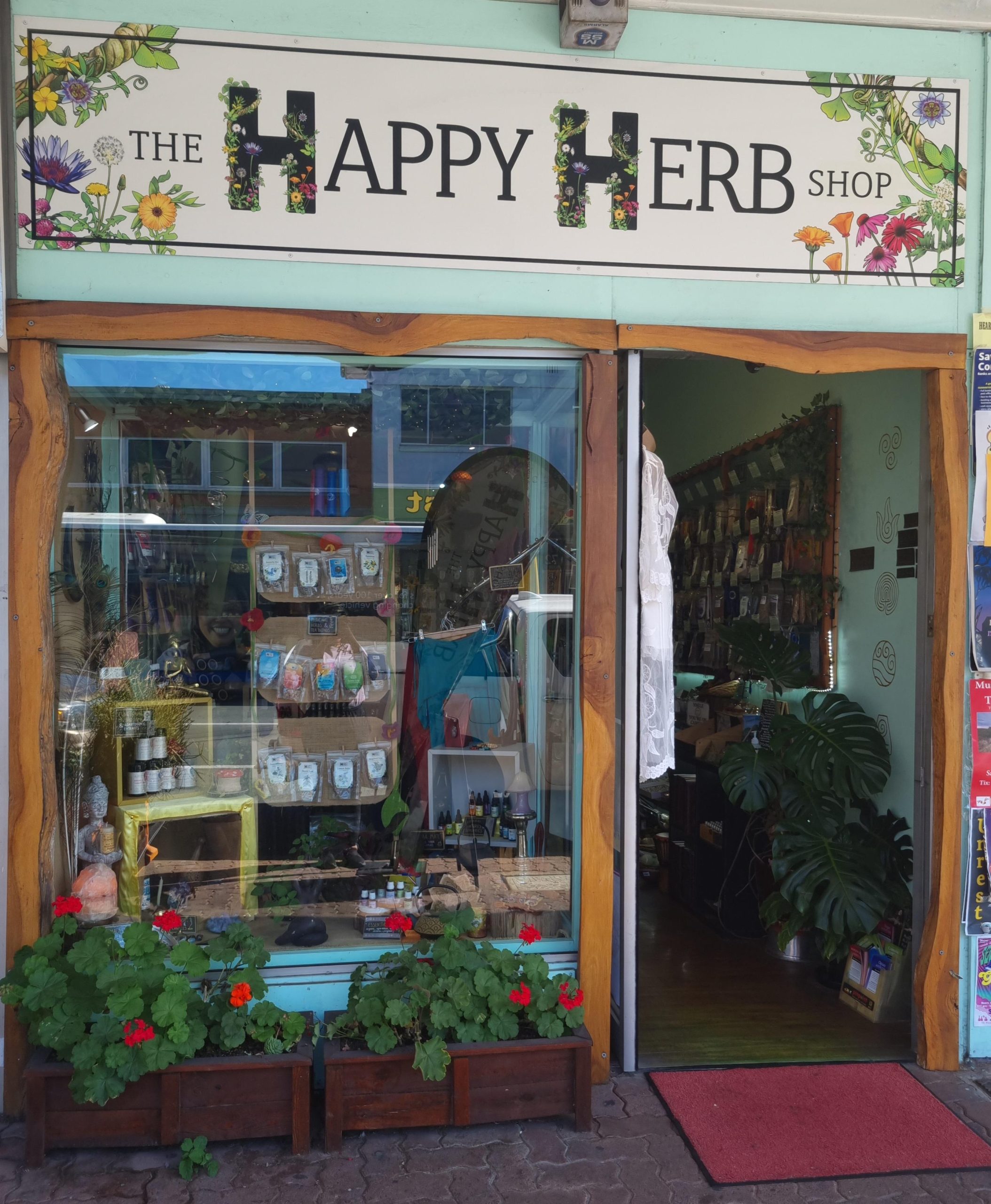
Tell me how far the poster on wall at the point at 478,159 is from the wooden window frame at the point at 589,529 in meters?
0.24

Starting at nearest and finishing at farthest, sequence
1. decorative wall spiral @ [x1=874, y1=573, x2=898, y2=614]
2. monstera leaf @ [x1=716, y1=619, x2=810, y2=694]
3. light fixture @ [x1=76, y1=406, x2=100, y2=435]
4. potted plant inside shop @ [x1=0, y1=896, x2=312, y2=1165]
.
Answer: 1. potted plant inside shop @ [x1=0, y1=896, x2=312, y2=1165]
2. light fixture @ [x1=76, y1=406, x2=100, y2=435]
3. decorative wall spiral @ [x1=874, y1=573, x2=898, y2=614]
4. monstera leaf @ [x1=716, y1=619, x2=810, y2=694]

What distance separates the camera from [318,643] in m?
4.24

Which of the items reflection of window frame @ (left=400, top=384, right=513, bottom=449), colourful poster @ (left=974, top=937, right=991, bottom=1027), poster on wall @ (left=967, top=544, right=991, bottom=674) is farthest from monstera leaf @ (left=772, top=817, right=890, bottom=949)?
reflection of window frame @ (left=400, top=384, right=513, bottom=449)

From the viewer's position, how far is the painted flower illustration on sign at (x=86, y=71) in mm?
3312

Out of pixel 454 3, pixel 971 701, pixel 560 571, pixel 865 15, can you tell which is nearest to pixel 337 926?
pixel 560 571

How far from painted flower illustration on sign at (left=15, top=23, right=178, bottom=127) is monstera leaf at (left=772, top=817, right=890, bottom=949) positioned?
380cm

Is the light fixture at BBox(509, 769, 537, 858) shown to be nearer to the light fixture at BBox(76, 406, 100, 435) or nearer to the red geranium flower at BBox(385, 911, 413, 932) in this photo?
the red geranium flower at BBox(385, 911, 413, 932)

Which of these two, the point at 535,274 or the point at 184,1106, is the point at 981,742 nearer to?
the point at 535,274

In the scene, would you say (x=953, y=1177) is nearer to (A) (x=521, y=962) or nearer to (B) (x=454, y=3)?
(A) (x=521, y=962)

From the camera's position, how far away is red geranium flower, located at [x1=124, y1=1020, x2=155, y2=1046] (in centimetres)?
298

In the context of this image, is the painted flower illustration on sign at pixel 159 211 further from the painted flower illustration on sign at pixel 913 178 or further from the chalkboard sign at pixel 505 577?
the painted flower illustration on sign at pixel 913 178

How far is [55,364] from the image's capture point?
11.1 ft

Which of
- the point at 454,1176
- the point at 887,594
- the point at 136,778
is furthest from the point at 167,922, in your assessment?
the point at 887,594

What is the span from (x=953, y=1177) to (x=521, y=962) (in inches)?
56.6
